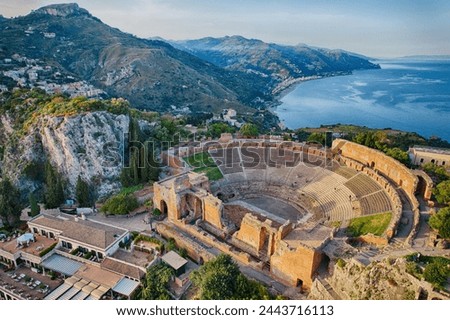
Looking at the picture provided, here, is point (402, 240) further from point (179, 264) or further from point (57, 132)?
point (57, 132)

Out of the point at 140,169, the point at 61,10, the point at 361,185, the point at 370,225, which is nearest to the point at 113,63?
the point at 61,10

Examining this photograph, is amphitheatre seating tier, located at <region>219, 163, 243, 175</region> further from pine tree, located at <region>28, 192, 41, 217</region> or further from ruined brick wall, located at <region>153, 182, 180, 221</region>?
pine tree, located at <region>28, 192, 41, 217</region>

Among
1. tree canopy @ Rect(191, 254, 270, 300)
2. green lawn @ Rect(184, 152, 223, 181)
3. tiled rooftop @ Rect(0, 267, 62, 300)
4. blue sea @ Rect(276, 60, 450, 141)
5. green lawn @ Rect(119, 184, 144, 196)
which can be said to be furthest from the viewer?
blue sea @ Rect(276, 60, 450, 141)

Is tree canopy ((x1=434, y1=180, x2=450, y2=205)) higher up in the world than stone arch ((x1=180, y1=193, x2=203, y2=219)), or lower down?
higher up

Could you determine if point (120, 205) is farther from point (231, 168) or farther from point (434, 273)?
point (434, 273)

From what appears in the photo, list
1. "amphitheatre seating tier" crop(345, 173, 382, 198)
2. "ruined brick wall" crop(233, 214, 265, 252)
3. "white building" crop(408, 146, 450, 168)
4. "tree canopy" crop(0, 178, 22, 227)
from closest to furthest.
Answer: "ruined brick wall" crop(233, 214, 265, 252)
"tree canopy" crop(0, 178, 22, 227)
"amphitheatre seating tier" crop(345, 173, 382, 198)
"white building" crop(408, 146, 450, 168)

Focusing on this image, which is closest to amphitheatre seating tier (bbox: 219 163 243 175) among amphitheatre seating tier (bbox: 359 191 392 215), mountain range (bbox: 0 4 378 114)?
amphitheatre seating tier (bbox: 359 191 392 215)
